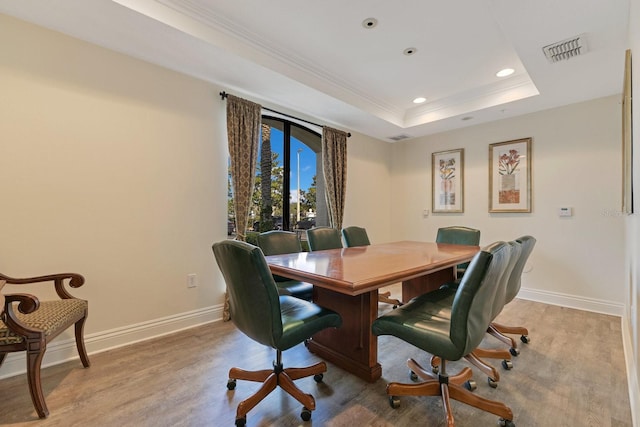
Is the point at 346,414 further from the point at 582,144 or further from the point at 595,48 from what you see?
the point at 582,144

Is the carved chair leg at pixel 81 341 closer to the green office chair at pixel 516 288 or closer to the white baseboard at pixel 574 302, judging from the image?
the green office chair at pixel 516 288

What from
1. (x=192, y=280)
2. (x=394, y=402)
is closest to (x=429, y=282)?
(x=394, y=402)

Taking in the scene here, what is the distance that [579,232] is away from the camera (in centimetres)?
344

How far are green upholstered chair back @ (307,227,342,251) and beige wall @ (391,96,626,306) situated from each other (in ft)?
7.72

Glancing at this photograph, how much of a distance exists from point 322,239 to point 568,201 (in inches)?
120

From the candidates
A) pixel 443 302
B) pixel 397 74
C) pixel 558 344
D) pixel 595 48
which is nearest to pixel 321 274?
pixel 443 302

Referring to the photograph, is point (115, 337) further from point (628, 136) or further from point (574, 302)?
point (574, 302)

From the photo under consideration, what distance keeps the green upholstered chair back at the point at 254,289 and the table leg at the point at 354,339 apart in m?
0.71

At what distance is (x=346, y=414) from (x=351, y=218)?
3272mm

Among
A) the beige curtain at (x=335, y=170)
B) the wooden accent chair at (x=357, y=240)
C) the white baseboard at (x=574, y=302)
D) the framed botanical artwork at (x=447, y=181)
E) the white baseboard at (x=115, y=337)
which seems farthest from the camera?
the framed botanical artwork at (x=447, y=181)

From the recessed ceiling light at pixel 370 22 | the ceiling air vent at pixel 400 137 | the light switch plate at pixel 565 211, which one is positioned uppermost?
the recessed ceiling light at pixel 370 22

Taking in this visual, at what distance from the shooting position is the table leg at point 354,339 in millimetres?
1879

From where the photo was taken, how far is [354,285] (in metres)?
1.41

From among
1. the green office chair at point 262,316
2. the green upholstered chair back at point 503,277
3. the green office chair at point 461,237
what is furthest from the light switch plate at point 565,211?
the green office chair at point 262,316
